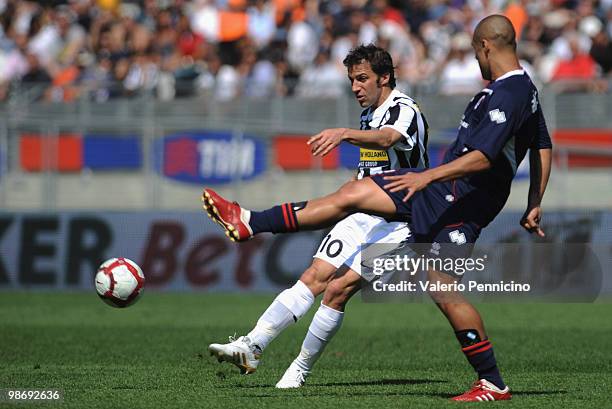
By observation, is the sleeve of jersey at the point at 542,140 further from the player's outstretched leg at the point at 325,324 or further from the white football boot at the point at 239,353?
the white football boot at the point at 239,353

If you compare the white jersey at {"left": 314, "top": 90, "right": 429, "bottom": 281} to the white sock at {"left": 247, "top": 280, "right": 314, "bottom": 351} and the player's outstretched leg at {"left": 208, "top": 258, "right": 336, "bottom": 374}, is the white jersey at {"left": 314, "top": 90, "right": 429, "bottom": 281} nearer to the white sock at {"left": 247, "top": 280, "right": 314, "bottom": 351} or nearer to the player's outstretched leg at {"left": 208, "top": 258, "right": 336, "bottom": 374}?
the player's outstretched leg at {"left": 208, "top": 258, "right": 336, "bottom": 374}

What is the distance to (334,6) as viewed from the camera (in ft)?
71.8

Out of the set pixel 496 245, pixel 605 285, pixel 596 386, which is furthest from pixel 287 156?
pixel 596 386

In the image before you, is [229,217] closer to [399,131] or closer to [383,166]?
[399,131]

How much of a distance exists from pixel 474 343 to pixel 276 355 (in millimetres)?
3635

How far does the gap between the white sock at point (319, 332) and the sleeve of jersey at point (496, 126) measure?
1.82 metres

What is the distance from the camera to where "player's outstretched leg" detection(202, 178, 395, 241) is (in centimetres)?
722

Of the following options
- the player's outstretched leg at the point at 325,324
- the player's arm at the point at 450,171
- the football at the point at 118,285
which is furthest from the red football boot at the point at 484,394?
the football at the point at 118,285

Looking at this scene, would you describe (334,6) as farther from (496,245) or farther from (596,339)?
(596,339)

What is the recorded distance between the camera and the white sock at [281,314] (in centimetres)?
805

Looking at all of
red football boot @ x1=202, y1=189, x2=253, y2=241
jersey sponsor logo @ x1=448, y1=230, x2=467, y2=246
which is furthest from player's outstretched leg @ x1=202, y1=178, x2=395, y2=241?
jersey sponsor logo @ x1=448, y1=230, x2=467, y2=246

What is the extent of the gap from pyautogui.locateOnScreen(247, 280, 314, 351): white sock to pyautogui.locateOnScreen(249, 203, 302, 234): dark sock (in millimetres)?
1029

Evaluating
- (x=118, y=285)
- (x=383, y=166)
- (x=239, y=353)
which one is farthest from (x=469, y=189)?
(x=118, y=285)

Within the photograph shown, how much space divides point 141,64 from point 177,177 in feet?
13.8
